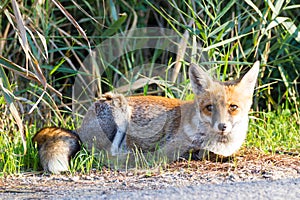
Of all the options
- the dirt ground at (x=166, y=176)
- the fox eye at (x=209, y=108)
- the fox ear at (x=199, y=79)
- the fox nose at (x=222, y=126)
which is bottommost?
the dirt ground at (x=166, y=176)

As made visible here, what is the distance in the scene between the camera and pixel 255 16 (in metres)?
8.54

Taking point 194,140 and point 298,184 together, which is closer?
point 298,184

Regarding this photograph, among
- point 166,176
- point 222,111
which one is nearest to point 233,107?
point 222,111

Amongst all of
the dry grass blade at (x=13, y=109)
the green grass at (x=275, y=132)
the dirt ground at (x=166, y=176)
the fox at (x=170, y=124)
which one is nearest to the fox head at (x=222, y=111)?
the fox at (x=170, y=124)

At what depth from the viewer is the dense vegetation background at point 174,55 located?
7207mm

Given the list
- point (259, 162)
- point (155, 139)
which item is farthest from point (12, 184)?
point (259, 162)

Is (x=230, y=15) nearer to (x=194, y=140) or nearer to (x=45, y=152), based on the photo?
(x=194, y=140)

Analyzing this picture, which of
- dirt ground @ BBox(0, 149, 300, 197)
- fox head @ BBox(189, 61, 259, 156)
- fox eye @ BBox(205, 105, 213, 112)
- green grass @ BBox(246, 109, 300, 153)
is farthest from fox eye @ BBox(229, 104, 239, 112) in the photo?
green grass @ BBox(246, 109, 300, 153)

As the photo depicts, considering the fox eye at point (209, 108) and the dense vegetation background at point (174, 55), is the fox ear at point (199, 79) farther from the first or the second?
the dense vegetation background at point (174, 55)

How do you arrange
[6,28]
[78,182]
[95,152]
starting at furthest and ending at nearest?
[6,28]
[95,152]
[78,182]

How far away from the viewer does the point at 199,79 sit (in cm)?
649

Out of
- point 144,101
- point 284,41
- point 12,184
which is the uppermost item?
point 284,41

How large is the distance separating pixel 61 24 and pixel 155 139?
3629 millimetres

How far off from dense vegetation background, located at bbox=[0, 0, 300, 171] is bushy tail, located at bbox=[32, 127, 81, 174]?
0.21 m
